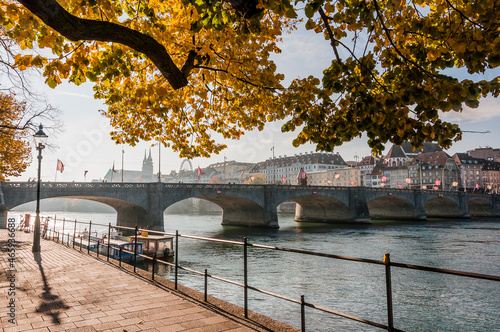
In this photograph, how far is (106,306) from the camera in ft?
18.3

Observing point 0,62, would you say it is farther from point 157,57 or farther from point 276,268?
point 276,268

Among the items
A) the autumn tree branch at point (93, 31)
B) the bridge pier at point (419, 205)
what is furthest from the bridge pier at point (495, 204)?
the autumn tree branch at point (93, 31)

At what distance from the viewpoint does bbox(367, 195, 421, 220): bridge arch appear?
6391 centimetres

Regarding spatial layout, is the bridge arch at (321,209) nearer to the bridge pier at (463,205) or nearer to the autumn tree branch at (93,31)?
the bridge pier at (463,205)

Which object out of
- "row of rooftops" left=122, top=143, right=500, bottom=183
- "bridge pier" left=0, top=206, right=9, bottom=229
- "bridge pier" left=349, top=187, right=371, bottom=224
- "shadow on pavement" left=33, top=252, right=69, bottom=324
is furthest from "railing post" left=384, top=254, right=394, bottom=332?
"row of rooftops" left=122, top=143, right=500, bottom=183

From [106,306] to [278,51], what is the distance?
19.1 ft

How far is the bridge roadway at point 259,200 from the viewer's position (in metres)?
34.7

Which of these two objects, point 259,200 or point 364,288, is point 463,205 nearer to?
point 259,200

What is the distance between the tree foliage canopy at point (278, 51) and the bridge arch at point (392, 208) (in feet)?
Answer: 191

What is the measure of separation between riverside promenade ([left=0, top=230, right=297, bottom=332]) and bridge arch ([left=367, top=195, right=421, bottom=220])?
192 feet

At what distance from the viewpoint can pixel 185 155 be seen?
974 cm

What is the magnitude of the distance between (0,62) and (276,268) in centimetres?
1511

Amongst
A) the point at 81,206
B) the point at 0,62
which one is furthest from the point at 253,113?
the point at 81,206

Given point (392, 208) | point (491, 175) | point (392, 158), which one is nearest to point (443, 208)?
point (392, 208)
